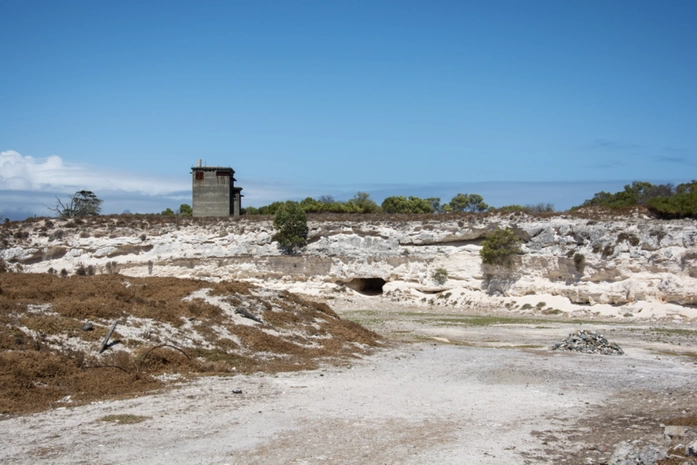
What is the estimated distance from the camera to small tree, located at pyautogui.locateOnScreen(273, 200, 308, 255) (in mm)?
47844

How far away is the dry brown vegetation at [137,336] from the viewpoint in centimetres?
1240

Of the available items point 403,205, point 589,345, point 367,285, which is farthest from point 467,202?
point 589,345

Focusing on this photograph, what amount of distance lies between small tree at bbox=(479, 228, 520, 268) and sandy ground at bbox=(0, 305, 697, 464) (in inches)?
956

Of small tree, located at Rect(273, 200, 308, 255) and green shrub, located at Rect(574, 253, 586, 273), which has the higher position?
small tree, located at Rect(273, 200, 308, 255)

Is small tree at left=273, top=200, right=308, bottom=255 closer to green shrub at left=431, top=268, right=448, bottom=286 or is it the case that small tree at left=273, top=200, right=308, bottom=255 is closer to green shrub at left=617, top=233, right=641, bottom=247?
green shrub at left=431, top=268, right=448, bottom=286

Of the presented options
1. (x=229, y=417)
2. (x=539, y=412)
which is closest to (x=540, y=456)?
(x=539, y=412)

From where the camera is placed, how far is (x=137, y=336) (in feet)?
51.3

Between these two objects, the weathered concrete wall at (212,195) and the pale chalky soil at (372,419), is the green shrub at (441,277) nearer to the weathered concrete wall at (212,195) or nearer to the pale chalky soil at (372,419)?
the weathered concrete wall at (212,195)

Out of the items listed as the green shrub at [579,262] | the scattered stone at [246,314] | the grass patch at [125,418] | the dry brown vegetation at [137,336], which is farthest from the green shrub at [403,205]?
the grass patch at [125,418]

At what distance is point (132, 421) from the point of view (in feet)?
34.1

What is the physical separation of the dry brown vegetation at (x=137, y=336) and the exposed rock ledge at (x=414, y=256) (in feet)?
73.6

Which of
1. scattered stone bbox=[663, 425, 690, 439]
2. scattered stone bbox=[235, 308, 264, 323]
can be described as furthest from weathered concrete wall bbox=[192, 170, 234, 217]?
scattered stone bbox=[663, 425, 690, 439]

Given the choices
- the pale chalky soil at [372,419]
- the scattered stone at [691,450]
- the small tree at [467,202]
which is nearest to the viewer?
the scattered stone at [691,450]

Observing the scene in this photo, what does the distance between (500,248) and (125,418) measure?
1419 inches
